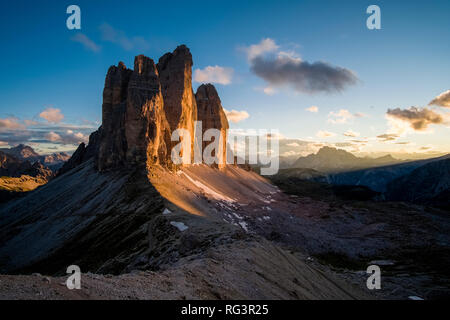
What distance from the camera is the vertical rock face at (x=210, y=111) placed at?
342 ft

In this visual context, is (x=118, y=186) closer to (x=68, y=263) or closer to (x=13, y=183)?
(x=68, y=263)

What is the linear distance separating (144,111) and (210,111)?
53.1m

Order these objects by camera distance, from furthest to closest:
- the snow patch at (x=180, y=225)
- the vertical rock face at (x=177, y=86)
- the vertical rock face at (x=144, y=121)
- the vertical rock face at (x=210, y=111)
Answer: the vertical rock face at (x=210, y=111)
the vertical rock face at (x=177, y=86)
the vertical rock face at (x=144, y=121)
the snow patch at (x=180, y=225)

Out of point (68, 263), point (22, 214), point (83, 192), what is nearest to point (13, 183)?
point (22, 214)

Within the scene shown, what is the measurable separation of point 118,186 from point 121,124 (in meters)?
19.1

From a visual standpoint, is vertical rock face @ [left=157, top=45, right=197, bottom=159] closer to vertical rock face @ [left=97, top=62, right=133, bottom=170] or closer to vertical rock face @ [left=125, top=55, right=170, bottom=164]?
vertical rock face @ [left=125, top=55, right=170, bottom=164]

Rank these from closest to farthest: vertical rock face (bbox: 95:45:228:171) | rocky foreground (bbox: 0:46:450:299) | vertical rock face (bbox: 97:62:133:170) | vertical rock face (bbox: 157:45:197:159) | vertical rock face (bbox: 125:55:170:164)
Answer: rocky foreground (bbox: 0:46:450:299), vertical rock face (bbox: 125:55:170:164), vertical rock face (bbox: 95:45:228:171), vertical rock face (bbox: 97:62:133:170), vertical rock face (bbox: 157:45:197:159)

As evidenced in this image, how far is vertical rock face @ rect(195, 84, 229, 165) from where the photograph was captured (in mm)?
104188

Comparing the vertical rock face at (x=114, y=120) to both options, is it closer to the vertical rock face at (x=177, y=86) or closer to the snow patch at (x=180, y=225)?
the vertical rock face at (x=177, y=86)

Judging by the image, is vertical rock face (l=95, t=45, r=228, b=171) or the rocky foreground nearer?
the rocky foreground

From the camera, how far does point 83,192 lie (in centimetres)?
5272

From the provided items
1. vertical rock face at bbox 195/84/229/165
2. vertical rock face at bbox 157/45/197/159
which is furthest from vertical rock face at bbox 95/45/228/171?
vertical rock face at bbox 195/84/229/165

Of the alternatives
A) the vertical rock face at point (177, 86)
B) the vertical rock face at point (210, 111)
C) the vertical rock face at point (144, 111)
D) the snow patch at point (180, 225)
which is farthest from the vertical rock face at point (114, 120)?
the vertical rock face at point (210, 111)
